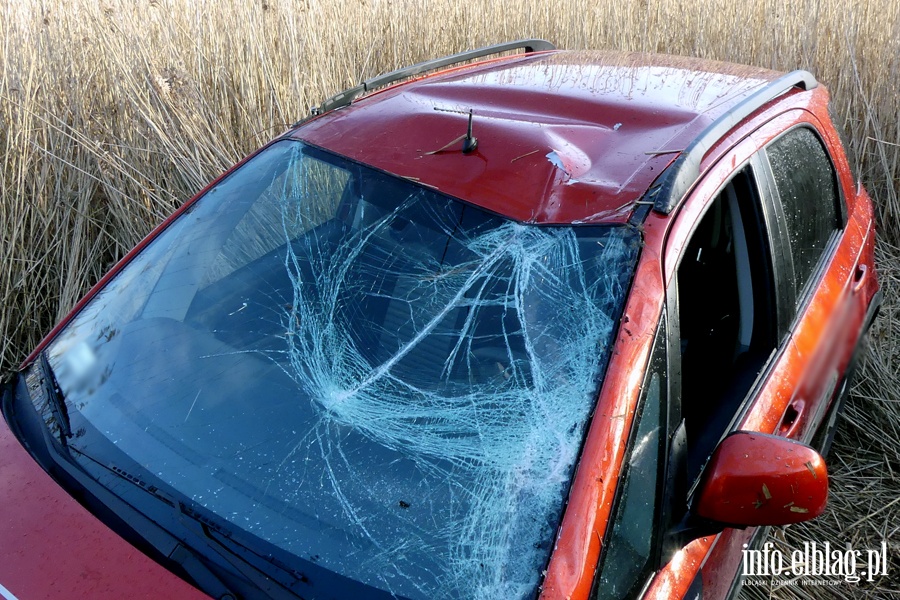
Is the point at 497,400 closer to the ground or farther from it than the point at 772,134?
closer to the ground

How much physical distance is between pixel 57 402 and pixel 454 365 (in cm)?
87

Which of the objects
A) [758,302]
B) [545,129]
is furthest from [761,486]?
[545,129]

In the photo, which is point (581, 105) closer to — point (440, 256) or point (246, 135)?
point (440, 256)

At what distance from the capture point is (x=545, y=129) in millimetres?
1719

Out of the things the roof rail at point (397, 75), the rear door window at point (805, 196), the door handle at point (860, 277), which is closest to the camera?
the rear door window at point (805, 196)

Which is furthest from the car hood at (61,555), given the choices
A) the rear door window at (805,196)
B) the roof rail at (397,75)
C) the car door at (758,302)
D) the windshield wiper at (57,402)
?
the rear door window at (805,196)

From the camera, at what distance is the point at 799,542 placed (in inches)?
98.2

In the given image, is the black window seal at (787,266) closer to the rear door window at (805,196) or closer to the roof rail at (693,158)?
the rear door window at (805,196)

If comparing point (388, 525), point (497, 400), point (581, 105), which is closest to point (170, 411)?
point (388, 525)

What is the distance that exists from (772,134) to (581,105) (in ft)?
1.65

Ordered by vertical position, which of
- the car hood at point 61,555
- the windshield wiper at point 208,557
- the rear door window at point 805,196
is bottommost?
the car hood at point 61,555

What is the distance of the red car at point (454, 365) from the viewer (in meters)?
1.23

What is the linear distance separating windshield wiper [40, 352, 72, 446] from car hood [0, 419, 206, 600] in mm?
107

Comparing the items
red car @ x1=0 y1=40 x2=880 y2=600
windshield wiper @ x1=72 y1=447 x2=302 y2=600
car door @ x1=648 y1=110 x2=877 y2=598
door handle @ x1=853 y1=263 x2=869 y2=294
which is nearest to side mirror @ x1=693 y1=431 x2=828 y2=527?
red car @ x1=0 y1=40 x2=880 y2=600
